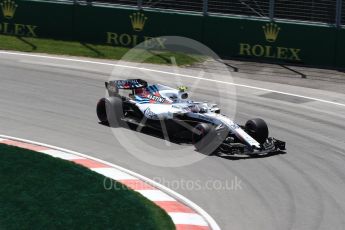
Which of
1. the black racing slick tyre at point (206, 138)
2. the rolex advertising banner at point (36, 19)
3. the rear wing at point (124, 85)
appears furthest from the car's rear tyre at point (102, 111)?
the rolex advertising banner at point (36, 19)

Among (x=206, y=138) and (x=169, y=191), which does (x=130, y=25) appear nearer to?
(x=206, y=138)

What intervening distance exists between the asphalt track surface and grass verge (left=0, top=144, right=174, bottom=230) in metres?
1.22

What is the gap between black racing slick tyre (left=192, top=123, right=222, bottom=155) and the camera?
16.6 m

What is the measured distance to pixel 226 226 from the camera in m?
13.0

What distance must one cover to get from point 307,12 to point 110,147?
12.8 meters

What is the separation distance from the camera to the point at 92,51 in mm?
28062

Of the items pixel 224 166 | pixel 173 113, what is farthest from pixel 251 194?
pixel 173 113

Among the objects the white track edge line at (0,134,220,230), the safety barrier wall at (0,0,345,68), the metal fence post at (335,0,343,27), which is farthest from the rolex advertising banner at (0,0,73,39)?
the white track edge line at (0,134,220,230)

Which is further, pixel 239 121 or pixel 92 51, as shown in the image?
pixel 92 51

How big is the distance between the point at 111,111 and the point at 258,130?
3653mm

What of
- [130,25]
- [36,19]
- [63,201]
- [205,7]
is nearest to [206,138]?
[63,201]

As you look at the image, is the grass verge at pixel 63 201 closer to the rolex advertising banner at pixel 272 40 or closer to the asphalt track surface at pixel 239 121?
the asphalt track surface at pixel 239 121

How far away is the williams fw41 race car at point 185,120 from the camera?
657 inches

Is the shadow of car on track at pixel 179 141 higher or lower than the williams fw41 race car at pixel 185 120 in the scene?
lower
